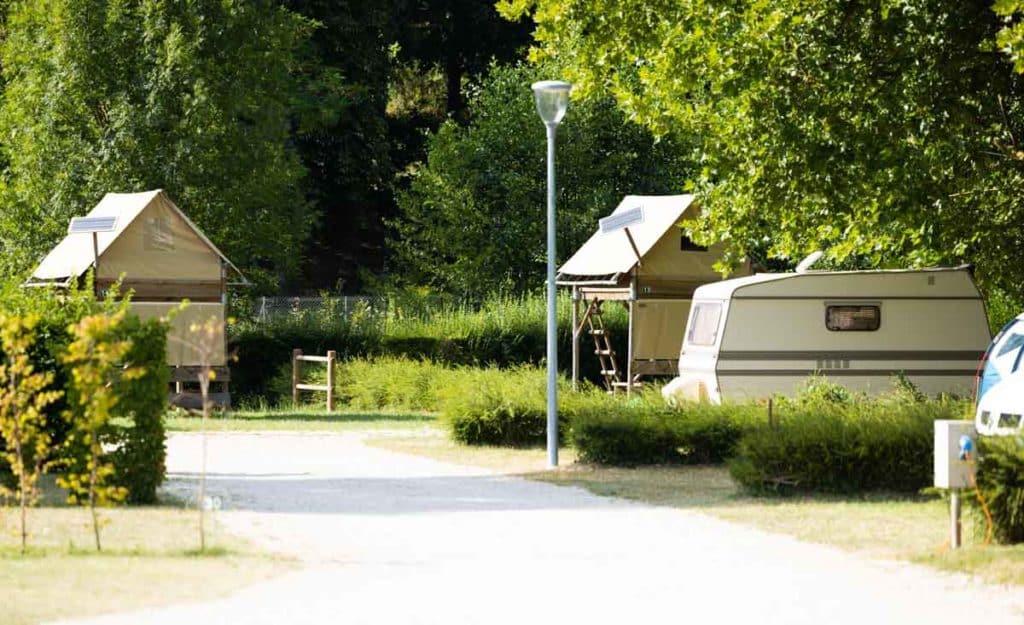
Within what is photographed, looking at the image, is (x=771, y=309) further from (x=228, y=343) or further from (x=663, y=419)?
(x=228, y=343)

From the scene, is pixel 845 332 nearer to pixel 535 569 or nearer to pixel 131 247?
pixel 131 247

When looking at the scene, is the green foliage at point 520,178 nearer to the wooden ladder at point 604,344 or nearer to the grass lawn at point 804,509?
the wooden ladder at point 604,344

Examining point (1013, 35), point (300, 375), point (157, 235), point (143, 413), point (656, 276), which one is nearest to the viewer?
point (143, 413)

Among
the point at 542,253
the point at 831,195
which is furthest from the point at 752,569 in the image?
the point at 542,253

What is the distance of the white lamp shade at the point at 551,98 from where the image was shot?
17.2 metres

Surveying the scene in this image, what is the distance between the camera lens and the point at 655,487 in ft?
50.3

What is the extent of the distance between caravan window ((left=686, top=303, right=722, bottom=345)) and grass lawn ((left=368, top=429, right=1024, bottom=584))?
13.8 feet

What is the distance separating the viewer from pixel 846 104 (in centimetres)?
1973

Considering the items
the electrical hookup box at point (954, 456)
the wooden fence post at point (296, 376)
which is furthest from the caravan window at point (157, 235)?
the electrical hookup box at point (954, 456)

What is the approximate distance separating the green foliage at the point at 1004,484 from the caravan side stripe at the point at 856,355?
11.1 meters

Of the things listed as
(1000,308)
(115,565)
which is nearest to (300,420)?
(1000,308)

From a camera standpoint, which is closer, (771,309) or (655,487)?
(655,487)

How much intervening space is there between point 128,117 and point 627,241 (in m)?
11.7

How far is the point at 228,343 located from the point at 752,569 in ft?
76.1
